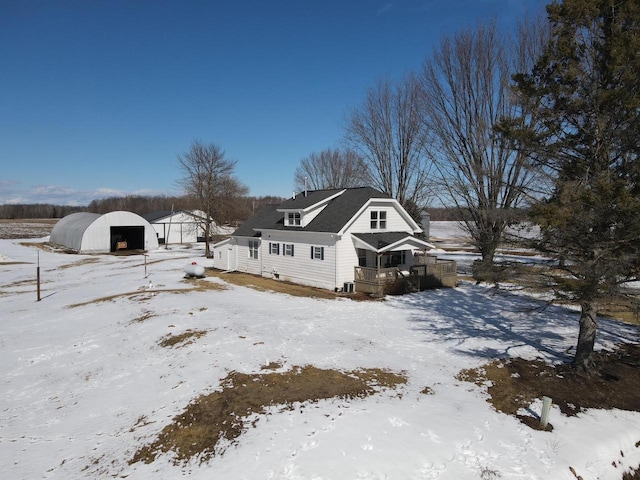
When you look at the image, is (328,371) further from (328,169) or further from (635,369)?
(328,169)

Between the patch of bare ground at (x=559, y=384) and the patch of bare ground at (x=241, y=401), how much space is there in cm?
252

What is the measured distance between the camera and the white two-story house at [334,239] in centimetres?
2162

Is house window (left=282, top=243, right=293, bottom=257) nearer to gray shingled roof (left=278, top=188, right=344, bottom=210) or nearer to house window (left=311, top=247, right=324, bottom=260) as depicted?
house window (left=311, top=247, right=324, bottom=260)

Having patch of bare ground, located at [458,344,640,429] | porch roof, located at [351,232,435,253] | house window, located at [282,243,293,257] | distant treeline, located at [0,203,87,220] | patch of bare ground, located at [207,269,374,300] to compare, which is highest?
distant treeline, located at [0,203,87,220]

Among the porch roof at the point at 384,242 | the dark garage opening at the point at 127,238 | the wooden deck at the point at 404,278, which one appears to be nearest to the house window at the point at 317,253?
the porch roof at the point at 384,242

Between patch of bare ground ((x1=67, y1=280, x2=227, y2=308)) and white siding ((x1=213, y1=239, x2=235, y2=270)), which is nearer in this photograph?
patch of bare ground ((x1=67, y1=280, x2=227, y2=308))

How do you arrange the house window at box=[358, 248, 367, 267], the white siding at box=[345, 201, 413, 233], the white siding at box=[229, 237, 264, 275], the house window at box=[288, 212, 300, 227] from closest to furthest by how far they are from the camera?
the white siding at box=[345, 201, 413, 233], the house window at box=[358, 248, 367, 267], the house window at box=[288, 212, 300, 227], the white siding at box=[229, 237, 264, 275]

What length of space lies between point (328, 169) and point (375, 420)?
49613mm

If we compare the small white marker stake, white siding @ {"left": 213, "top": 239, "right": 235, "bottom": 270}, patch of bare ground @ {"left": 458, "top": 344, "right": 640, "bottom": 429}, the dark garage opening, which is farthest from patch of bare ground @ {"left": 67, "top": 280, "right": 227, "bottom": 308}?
the dark garage opening

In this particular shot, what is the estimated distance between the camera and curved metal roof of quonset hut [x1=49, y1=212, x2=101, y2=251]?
44.2 metres

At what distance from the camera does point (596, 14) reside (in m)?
9.21

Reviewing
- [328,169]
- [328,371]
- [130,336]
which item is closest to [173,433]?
[328,371]

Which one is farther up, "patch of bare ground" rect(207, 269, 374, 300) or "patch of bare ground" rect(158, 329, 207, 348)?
"patch of bare ground" rect(207, 269, 374, 300)

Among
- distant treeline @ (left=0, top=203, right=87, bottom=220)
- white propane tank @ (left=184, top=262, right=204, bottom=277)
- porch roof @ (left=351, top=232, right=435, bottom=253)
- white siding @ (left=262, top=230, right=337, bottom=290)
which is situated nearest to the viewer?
porch roof @ (left=351, top=232, right=435, bottom=253)
